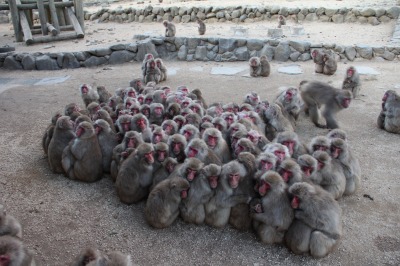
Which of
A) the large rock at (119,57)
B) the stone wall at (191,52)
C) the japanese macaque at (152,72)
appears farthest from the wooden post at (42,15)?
the japanese macaque at (152,72)

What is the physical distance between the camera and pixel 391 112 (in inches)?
277

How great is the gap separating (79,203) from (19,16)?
39.3ft

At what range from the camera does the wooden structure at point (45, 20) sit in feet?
46.9

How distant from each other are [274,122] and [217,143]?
1.58 meters

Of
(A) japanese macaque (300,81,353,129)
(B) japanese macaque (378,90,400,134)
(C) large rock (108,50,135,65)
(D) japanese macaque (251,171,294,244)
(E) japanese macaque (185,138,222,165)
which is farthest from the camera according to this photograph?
(C) large rock (108,50,135,65)

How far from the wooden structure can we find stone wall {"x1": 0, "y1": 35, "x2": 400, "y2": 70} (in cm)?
235

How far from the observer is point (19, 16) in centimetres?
1457

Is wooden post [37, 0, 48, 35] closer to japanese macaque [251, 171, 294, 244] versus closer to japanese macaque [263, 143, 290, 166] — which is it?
japanese macaque [263, 143, 290, 166]

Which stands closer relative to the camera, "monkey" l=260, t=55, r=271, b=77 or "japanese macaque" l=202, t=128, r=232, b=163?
"japanese macaque" l=202, t=128, r=232, b=163

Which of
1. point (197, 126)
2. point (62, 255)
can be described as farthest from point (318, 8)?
point (62, 255)

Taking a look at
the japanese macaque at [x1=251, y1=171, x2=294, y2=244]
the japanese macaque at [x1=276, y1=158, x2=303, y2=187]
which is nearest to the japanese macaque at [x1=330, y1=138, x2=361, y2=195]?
the japanese macaque at [x1=276, y1=158, x2=303, y2=187]

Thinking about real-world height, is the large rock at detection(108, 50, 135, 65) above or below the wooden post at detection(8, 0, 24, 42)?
below

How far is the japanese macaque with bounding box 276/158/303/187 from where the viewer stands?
437 cm

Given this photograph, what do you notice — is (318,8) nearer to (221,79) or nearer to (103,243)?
(221,79)
